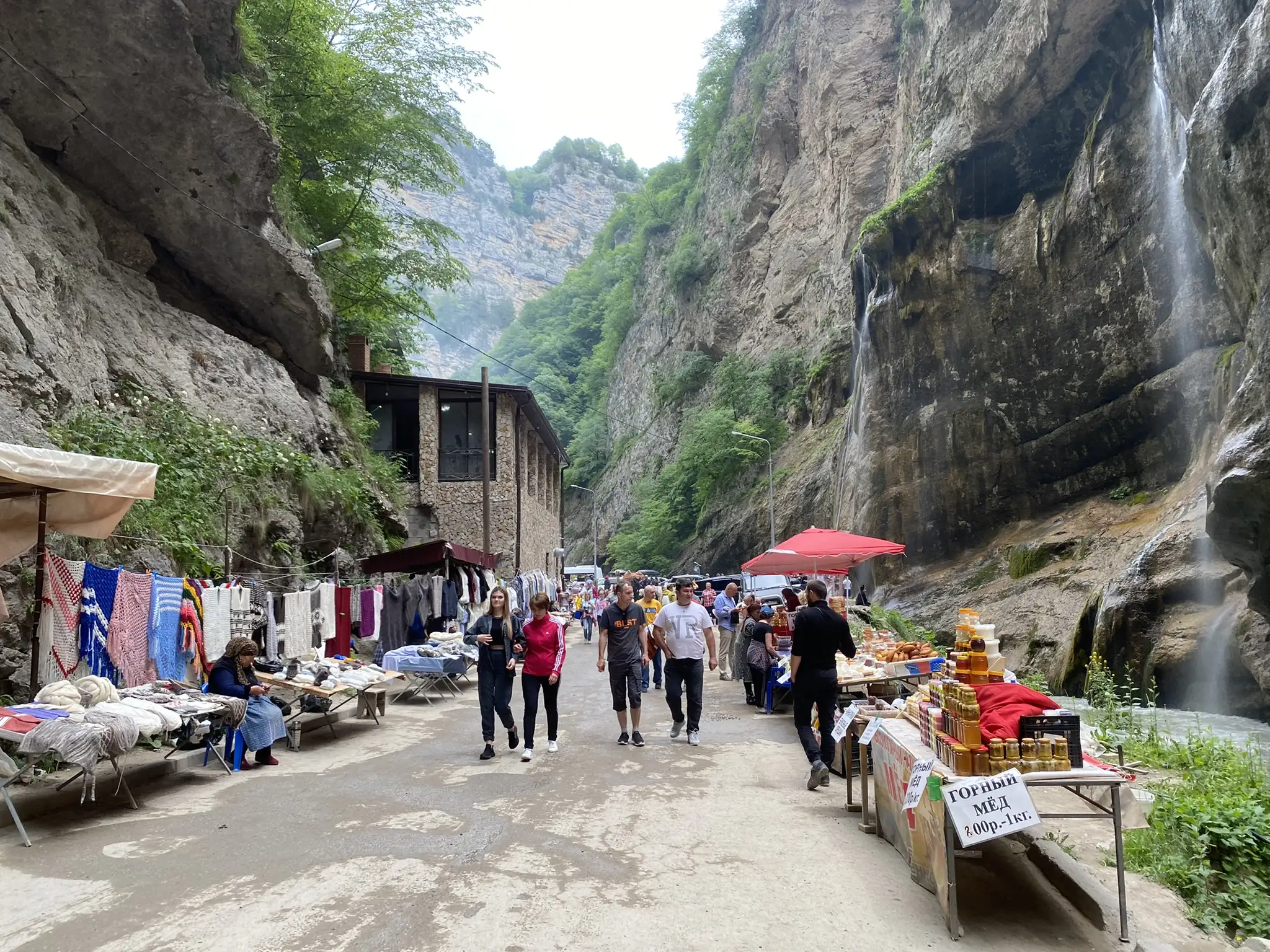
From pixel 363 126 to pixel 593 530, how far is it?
4369 centimetres

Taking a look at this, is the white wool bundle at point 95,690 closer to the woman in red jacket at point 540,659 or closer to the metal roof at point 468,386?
the woman in red jacket at point 540,659

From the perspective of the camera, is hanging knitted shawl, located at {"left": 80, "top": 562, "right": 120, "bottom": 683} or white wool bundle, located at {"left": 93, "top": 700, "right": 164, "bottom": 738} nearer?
white wool bundle, located at {"left": 93, "top": 700, "right": 164, "bottom": 738}

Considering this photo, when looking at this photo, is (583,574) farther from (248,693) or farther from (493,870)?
(493,870)

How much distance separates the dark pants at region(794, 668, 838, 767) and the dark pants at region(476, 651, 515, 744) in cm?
316

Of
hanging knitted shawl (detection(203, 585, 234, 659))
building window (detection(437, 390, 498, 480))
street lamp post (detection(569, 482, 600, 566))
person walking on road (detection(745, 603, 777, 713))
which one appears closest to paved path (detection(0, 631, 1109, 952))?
hanging knitted shawl (detection(203, 585, 234, 659))

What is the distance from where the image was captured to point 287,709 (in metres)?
9.63

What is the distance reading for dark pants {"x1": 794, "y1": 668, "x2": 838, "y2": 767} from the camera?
287 inches

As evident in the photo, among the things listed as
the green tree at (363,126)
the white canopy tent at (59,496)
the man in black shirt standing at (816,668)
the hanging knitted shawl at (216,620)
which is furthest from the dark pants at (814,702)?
the green tree at (363,126)

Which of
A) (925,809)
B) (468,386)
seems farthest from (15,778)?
(468,386)

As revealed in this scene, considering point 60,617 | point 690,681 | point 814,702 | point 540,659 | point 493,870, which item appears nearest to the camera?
point 493,870

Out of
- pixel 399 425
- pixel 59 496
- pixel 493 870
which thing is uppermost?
pixel 399 425

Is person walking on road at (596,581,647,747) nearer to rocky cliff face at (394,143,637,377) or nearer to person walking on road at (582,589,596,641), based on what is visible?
person walking on road at (582,589,596,641)

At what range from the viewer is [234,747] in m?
8.34

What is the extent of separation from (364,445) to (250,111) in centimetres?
991
